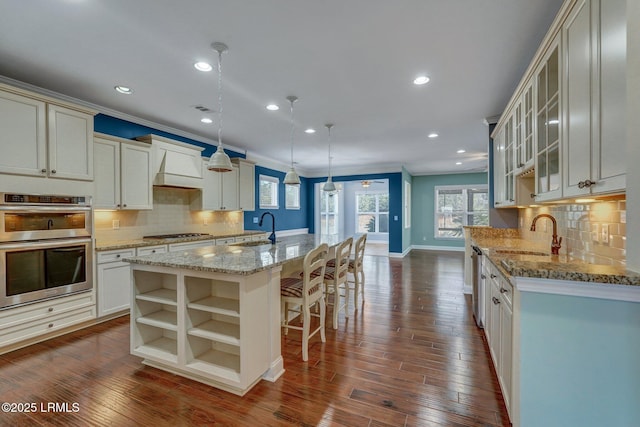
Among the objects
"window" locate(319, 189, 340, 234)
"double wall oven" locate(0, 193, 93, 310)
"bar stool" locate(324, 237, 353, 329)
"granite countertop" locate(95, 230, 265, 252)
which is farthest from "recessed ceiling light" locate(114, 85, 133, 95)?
"window" locate(319, 189, 340, 234)

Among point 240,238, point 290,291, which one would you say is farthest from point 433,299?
point 240,238

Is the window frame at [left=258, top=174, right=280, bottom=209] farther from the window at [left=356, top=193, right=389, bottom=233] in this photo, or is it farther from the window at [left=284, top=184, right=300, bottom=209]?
the window at [left=356, top=193, right=389, bottom=233]

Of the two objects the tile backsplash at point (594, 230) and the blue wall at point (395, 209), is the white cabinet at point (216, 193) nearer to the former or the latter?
the blue wall at point (395, 209)

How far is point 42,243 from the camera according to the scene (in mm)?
2793

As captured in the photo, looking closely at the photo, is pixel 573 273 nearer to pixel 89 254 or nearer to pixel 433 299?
pixel 433 299

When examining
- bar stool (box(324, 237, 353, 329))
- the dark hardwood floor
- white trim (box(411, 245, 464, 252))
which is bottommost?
the dark hardwood floor

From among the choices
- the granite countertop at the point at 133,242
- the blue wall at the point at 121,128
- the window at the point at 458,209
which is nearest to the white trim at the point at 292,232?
the granite countertop at the point at 133,242

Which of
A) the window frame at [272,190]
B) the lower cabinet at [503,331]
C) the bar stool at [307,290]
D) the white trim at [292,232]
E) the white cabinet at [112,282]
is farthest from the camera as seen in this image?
the white trim at [292,232]

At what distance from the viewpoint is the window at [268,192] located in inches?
284

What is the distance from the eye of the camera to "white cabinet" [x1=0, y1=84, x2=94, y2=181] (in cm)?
261

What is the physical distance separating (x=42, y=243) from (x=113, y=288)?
0.90 meters

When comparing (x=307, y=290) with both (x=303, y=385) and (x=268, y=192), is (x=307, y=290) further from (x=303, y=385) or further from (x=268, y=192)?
(x=268, y=192)

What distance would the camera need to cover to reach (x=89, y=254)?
3154 mm

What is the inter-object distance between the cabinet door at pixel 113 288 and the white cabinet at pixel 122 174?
0.79m
